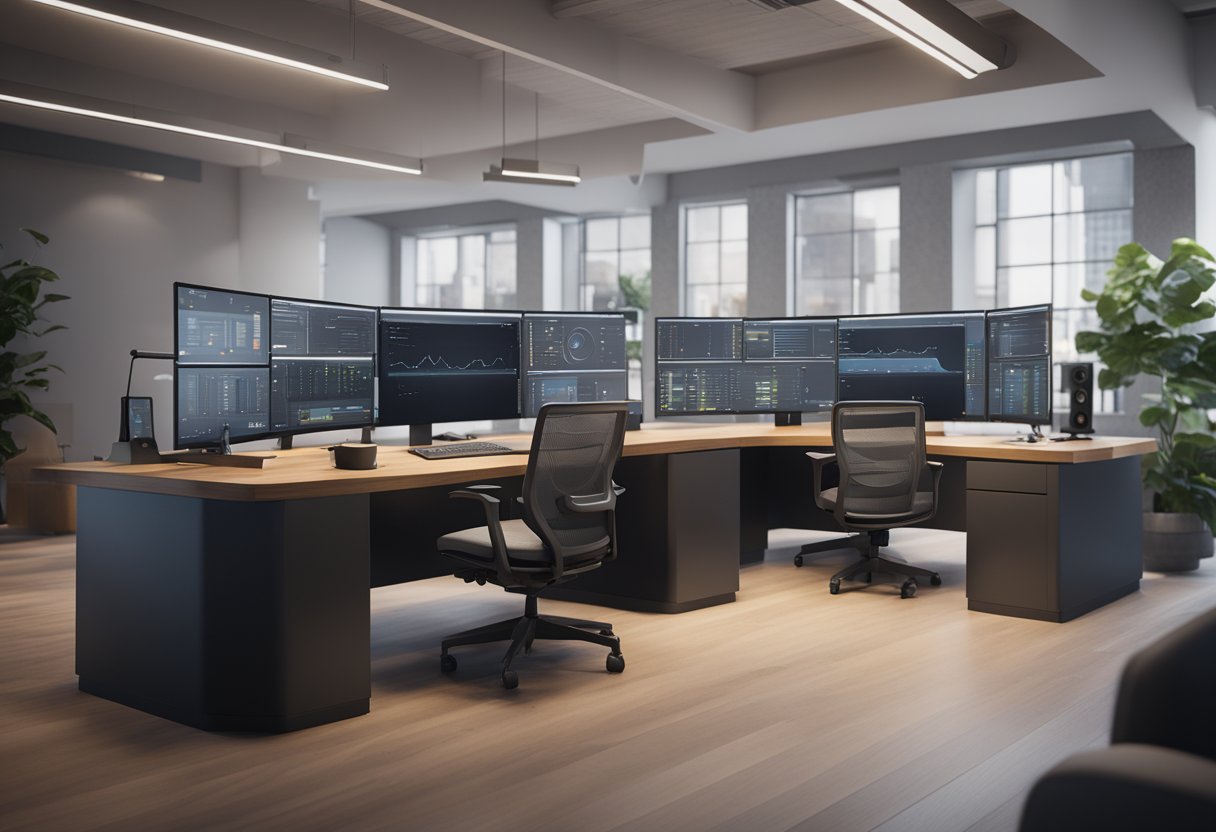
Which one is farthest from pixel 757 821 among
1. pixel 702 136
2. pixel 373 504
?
pixel 702 136

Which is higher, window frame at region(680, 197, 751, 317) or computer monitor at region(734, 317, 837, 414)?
window frame at region(680, 197, 751, 317)

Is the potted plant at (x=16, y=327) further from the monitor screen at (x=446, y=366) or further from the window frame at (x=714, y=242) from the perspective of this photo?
the window frame at (x=714, y=242)

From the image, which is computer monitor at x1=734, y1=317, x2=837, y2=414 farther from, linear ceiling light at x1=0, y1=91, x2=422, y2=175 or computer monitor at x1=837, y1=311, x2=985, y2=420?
linear ceiling light at x1=0, y1=91, x2=422, y2=175

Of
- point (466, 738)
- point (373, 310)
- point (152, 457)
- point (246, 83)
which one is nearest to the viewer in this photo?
point (466, 738)

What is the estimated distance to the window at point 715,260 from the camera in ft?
38.5

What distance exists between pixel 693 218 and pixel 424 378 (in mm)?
7741

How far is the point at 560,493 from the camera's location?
3885mm

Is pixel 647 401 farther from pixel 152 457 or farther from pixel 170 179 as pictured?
pixel 152 457

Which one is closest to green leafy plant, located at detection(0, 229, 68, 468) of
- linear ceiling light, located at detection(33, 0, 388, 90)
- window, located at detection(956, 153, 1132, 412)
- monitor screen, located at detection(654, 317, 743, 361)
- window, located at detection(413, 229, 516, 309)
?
linear ceiling light, located at detection(33, 0, 388, 90)

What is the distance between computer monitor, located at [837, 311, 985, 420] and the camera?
5.73 meters

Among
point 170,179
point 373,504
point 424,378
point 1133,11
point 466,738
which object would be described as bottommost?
point 466,738

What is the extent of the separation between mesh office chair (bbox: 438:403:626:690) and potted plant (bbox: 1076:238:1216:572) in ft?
12.9

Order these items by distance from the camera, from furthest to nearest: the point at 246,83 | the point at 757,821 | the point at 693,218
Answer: the point at 693,218, the point at 246,83, the point at 757,821

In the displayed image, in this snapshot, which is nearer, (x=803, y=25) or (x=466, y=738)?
(x=466, y=738)
